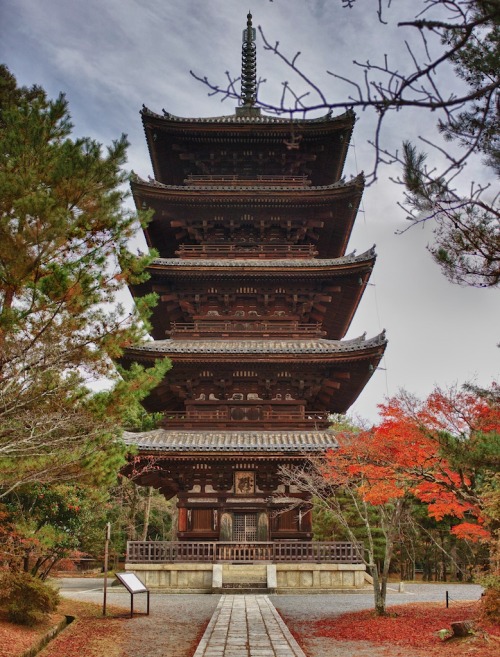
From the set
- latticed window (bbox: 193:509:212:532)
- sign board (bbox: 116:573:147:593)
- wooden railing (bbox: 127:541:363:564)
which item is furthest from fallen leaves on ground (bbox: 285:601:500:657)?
latticed window (bbox: 193:509:212:532)

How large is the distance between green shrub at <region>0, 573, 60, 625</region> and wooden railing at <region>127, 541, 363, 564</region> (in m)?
8.67

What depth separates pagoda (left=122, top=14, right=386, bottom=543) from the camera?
21062 millimetres

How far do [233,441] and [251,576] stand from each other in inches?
174

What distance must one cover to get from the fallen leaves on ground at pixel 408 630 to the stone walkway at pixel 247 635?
0.65 meters

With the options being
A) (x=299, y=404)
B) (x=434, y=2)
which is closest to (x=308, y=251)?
(x=299, y=404)

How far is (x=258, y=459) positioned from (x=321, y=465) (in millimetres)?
2466

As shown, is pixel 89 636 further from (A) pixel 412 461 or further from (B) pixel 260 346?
(B) pixel 260 346

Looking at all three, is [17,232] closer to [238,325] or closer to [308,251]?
[238,325]

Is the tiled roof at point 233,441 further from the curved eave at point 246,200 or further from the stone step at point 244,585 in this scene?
the curved eave at point 246,200

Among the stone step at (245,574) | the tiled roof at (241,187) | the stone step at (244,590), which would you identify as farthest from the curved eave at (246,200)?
the stone step at (244,590)

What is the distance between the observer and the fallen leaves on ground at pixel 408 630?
34.1 feet

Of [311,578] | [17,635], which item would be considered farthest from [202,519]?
[17,635]

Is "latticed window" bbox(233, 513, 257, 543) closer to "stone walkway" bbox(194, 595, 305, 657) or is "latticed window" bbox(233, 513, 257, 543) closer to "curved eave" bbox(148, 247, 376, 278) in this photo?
"stone walkway" bbox(194, 595, 305, 657)

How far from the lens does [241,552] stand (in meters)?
20.5
